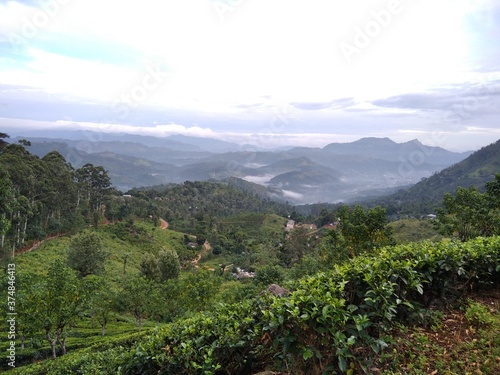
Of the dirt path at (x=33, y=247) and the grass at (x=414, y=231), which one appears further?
A: the grass at (x=414, y=231)

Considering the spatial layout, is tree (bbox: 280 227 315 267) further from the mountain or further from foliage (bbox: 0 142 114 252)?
the mountain

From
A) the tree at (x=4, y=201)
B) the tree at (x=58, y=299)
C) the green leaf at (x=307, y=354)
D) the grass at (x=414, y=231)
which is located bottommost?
the grass at (x=414, y=231)

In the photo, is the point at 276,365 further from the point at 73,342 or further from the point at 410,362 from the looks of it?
the point at 73,342

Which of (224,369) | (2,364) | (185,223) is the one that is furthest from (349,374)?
(185,223)

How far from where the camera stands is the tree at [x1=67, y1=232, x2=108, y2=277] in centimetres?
2834

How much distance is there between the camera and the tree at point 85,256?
93.0 feet

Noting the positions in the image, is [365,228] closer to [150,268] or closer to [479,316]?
[479,316]

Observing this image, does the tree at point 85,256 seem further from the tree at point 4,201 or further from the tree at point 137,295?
the tree at point 137,295

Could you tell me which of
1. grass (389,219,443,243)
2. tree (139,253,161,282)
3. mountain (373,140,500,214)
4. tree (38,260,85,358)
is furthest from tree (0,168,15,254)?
mountain (373,140,500,214)

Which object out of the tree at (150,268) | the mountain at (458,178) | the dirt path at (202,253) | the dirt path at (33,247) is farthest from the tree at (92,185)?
the mountain at (458,178)

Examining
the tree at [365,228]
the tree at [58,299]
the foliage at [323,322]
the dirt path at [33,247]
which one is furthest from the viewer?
the dirt path at [33,247]

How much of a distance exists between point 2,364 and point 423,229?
209 feet

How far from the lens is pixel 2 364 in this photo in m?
12.9

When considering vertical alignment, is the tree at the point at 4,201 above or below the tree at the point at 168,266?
above
